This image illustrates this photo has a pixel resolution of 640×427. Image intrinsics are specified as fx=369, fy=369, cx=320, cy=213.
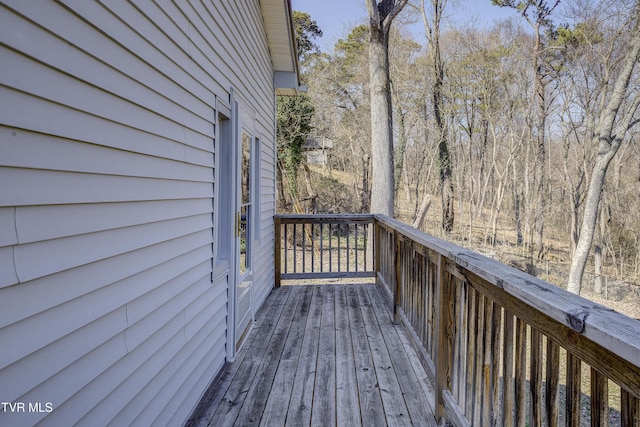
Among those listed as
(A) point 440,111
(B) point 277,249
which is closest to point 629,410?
(B) point 277,249

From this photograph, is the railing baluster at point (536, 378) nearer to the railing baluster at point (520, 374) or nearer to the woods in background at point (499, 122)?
the railing baluster at point (520, 374)

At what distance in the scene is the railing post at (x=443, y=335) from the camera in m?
2.13

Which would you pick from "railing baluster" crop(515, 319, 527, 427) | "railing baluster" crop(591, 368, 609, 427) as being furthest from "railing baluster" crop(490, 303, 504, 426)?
"railing baluster" crop(591, 368, 609, 427)

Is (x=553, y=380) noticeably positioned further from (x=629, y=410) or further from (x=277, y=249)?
(x=277, y=249)

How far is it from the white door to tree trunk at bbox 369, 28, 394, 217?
3.03 metres

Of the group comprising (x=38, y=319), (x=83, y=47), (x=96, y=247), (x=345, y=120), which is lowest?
(x=38, y=319)

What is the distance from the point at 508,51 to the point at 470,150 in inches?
147

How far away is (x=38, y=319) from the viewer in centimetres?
106

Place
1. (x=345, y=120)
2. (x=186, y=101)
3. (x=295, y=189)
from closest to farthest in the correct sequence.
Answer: (x=186, y=101) → (x=295, y=189) → (x=345, y=120)

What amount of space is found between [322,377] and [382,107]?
502cm

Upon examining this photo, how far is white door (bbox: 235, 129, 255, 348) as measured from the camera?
323 centimetres

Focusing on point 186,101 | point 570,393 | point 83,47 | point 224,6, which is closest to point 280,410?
point 570,393

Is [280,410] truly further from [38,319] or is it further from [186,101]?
[186,101]

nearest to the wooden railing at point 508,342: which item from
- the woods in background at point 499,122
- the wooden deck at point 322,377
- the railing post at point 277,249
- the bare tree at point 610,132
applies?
the wooden deck at point 322,377
